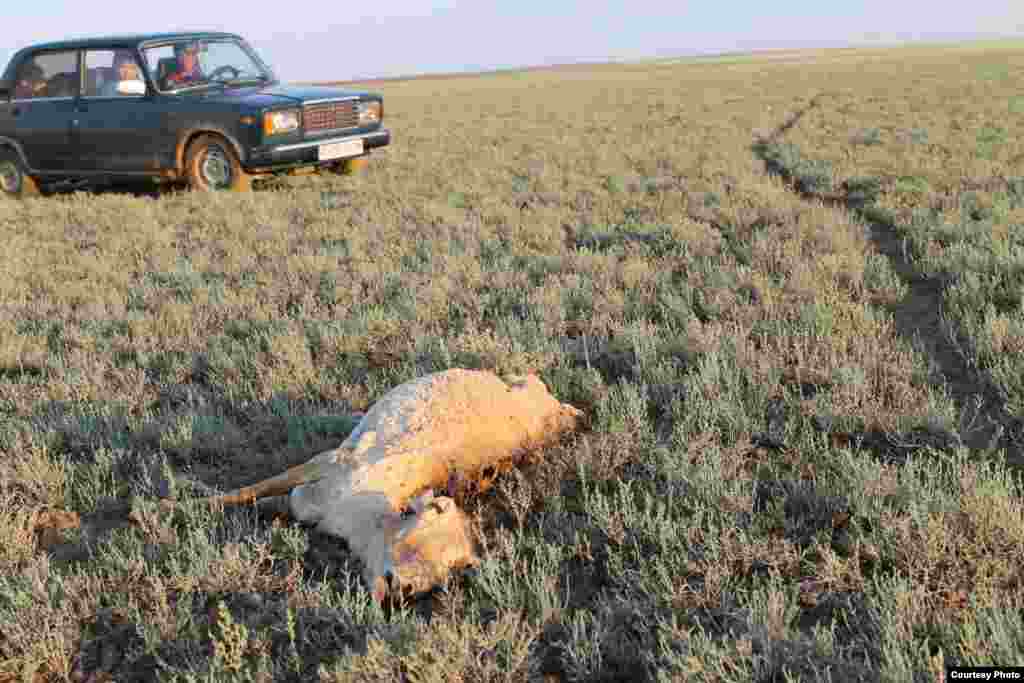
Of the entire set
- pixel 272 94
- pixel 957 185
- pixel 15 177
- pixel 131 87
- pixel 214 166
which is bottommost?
pixel 957 185

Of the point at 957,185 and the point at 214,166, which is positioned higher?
the point at 214,166

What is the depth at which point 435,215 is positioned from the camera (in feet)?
29.1

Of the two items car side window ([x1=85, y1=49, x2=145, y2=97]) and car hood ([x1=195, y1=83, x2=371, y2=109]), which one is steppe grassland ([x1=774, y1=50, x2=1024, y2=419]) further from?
car side window ([x1=85, y1=49, x2=145, y2=97])

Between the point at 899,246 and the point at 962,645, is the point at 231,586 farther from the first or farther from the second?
the point at 899,246

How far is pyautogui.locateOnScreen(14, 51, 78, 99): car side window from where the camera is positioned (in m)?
10.6

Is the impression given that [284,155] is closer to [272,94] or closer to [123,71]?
[272,94]

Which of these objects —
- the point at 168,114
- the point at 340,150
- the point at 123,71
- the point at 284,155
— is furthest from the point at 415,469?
the point at 123,71

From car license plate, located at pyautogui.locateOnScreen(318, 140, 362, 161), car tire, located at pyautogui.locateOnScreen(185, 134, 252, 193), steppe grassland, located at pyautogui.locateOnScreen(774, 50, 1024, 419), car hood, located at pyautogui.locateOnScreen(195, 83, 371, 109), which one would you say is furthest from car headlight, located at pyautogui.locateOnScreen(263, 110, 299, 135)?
steppe grassland, located at pyautogui.locateOnScreen(774, 50, 1024, 419)

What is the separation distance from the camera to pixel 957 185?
29.8 ft

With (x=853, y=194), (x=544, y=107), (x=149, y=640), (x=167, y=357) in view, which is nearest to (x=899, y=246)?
(x=853, y=194)

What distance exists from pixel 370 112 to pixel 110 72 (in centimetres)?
352

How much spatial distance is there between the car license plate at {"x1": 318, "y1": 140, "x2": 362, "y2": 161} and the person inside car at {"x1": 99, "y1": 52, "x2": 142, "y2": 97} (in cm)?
262

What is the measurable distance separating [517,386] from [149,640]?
1.73 metres

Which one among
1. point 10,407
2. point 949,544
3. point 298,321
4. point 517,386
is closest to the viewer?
point 949,544
